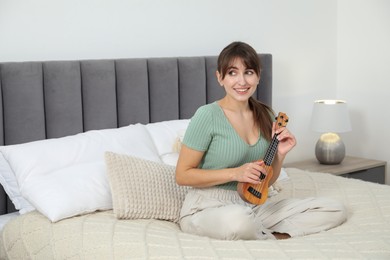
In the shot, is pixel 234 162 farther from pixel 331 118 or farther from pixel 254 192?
pixel 331 118

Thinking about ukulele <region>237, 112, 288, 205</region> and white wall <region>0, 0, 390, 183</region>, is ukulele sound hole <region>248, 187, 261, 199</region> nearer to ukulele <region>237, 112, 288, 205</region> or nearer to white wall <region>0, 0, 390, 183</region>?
ukulele <region>237, 112, 288, 205</region>

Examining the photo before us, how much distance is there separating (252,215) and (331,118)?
6.37 ft

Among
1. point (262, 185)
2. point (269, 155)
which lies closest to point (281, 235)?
point (262, 185)

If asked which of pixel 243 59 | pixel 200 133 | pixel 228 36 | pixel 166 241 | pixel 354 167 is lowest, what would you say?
pixel 354 167

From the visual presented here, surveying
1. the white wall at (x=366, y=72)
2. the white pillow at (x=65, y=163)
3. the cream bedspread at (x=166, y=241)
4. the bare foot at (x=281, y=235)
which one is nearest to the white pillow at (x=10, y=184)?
the white pillow at (x=65, y=163)

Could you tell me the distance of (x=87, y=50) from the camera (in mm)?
3217

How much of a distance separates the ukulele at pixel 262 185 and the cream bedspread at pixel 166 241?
0.81 feet

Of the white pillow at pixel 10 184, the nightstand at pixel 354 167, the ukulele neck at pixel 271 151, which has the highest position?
the ukulele neck at pixel 271 151

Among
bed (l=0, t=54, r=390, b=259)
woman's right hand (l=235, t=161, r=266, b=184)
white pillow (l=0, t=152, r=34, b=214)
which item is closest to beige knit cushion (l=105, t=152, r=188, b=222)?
bed (l=0, t=54, r=390, b=259)

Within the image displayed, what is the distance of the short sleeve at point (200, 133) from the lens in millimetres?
2348

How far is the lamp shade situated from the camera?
3.98 metres

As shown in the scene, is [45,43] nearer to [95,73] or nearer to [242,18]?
[95,73]

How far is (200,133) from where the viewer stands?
2.36m

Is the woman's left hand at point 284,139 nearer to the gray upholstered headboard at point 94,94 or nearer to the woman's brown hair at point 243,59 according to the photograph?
the woman's brown hair at point 243,59
